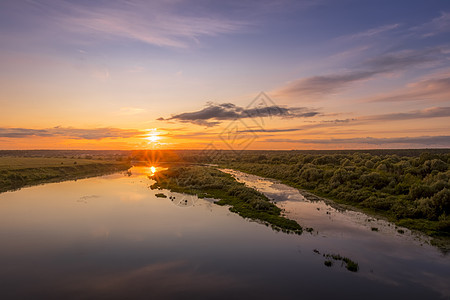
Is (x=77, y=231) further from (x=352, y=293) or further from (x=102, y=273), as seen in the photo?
(x=352, y=293)

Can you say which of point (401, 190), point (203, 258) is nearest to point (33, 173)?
point (203, 258)

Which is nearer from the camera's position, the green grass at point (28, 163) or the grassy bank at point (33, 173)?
the grassy bank at point (33, 173)

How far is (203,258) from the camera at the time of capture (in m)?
16.6

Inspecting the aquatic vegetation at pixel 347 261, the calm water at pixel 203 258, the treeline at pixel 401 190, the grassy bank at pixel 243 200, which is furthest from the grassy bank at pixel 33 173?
the treeline at pixel 401 190

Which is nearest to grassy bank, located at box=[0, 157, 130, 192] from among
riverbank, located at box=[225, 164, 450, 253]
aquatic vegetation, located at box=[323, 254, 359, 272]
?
aquatic vegetation, located at box=[323, 254, 359, 272]

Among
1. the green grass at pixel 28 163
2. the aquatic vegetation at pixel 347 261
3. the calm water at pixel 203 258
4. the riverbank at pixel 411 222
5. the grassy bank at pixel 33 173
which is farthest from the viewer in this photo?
the green grass at pixel 28 163

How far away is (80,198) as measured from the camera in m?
36.1

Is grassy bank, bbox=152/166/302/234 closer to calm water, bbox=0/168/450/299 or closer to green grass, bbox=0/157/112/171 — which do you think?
calm water, bbox=0/168/450/299

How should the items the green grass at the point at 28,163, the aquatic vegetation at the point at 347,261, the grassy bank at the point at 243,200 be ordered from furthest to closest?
the green grass at the point at 28,163
the grassy bank at the point at 243,200
the aquatic vegetation at the point at 347,261

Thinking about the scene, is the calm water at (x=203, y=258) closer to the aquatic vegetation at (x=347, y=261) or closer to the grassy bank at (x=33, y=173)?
the aquatic vegetation at (x=347, y=261)

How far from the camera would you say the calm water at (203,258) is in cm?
1284

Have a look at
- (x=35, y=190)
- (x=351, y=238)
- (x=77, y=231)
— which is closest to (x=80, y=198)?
(x=35, y=190)

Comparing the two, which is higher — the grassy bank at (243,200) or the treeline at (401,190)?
the treeline at (401,190)

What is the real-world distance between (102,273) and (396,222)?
24827 millimetres
